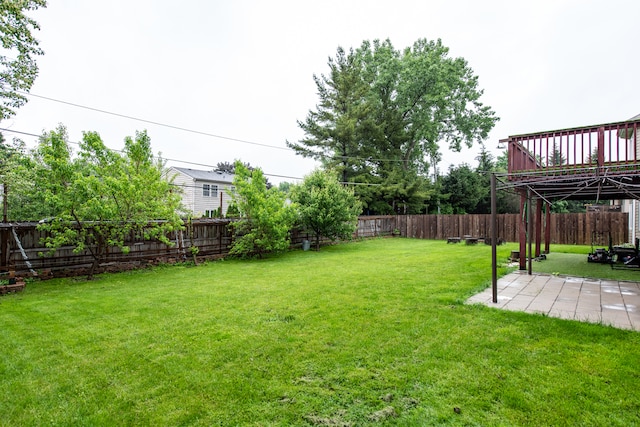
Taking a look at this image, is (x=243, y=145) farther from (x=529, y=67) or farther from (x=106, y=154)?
(x=529, y=67)

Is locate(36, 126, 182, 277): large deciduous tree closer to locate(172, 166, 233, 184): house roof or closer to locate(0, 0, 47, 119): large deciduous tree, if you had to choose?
locate(0, 0, 47, 119): large deciduous tree

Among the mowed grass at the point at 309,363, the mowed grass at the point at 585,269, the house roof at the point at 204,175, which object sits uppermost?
the house roof at the point at 204,175

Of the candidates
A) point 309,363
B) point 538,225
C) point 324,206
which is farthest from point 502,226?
point 309,363

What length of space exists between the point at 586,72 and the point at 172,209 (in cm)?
1751

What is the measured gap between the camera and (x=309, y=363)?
9.45ft

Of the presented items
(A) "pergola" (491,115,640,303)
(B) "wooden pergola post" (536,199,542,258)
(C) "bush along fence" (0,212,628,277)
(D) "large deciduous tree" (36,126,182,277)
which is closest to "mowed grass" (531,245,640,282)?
(B) "wooden pergola post" (536,199,542,258)

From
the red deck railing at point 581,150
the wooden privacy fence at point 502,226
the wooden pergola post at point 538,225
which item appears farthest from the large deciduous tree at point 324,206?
the red deck railing at point 581,150

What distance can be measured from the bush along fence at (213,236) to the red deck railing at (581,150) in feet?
17.2

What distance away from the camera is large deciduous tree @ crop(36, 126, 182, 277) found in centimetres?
658

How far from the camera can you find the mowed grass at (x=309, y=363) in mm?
2168

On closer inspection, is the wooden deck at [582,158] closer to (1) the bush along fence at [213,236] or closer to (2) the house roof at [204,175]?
(1) the bush along fence at [213,236]

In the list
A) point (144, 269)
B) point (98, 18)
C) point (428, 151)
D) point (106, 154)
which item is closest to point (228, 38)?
point (98, 18)

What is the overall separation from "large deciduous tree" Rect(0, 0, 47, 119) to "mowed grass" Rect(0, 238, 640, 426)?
6.25 meters

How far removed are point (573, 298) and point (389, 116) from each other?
1909cm
